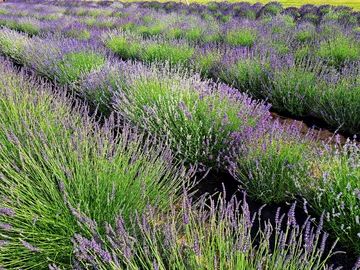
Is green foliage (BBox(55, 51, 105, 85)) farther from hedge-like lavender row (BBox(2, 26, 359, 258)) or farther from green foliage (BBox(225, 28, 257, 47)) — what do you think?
green foliage (BBox(225, 28, 257, 47))

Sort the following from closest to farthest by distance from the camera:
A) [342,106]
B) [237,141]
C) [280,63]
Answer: [237,141] < [342,106] < [280,63]

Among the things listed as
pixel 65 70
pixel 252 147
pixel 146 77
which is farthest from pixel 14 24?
pixel 252 147

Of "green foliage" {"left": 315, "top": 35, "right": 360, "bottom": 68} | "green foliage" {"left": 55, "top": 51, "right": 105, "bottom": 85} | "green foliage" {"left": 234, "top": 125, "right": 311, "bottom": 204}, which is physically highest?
"green foliage" {"left": 315, "top": 35, "right": 360, "bottom": 68}

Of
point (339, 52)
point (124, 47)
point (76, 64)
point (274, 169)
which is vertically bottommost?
point (274, 169)

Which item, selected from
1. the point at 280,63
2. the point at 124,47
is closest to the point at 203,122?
the point at 280,63

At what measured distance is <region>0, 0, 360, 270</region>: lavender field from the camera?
154cm

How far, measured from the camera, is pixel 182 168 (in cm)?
210

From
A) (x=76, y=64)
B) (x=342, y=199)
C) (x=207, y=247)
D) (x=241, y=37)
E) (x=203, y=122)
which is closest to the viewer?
(x=207, y=247)

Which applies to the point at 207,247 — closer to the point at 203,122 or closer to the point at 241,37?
the point at 203,122

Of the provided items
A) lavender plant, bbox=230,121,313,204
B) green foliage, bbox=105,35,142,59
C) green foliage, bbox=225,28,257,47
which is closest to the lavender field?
lavender plant, bbox=230,121,313,204

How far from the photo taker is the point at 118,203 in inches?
74.3

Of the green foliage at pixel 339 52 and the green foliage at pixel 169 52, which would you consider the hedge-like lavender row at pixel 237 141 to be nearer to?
the green foliage at pixel 169 52

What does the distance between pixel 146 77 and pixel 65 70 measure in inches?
79.1

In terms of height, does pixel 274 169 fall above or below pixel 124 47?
below
